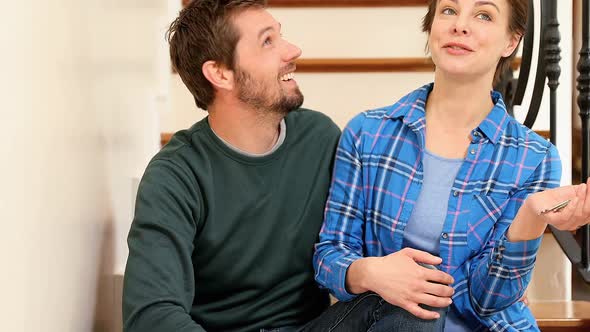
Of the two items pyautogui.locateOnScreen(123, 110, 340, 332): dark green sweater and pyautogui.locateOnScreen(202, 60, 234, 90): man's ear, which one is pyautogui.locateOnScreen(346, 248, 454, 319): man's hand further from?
pyautogui.locateOnScreen(202, 60, 234, 90): man's ear

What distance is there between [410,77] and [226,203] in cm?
138

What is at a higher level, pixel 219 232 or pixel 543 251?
pixel 219 232

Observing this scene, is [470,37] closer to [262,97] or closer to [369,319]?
[262,97]

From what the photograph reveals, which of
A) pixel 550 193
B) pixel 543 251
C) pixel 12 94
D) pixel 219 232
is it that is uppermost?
pixel 12 94

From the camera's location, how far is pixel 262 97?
6.34ft

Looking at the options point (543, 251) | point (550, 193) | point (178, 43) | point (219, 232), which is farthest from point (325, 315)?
point (543, 251)

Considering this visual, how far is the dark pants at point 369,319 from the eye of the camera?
64.3 inches

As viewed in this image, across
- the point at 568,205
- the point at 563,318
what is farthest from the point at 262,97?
the point at 563,318

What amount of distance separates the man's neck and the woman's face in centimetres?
Result: 39

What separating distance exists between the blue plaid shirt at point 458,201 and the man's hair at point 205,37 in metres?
0.35

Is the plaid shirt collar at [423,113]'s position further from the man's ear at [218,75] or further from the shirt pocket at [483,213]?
the man's ear at [218,75]

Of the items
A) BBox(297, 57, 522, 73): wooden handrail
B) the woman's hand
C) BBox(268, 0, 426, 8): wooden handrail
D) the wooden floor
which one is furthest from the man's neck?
BBox(268, 0, 426, 8): wooden handrail

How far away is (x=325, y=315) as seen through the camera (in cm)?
180

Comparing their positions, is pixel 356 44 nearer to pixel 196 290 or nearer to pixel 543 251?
pixel 543 251
